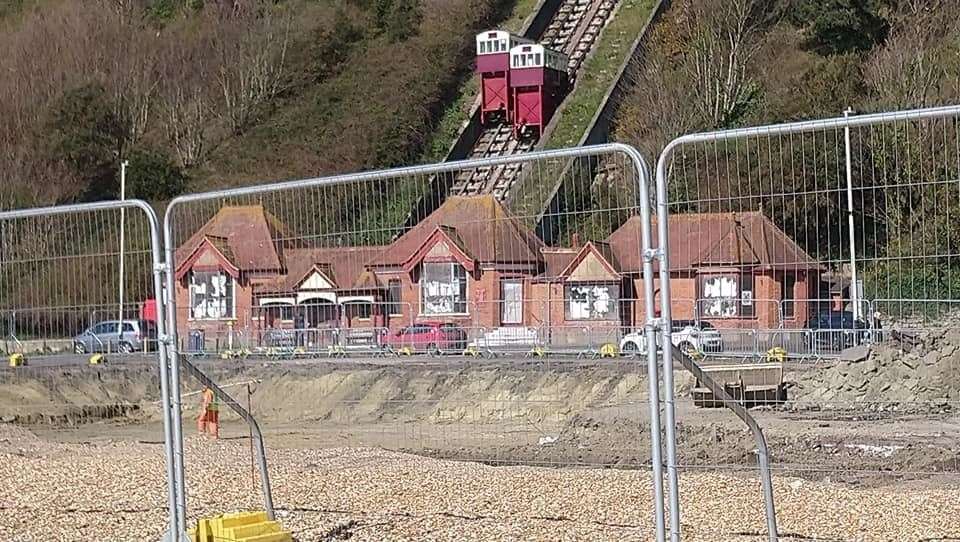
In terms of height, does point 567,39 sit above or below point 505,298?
above

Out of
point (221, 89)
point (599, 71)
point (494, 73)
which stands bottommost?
point (494, 73)

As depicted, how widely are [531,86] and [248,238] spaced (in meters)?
52.6

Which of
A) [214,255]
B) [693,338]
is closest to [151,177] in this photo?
[214,255]

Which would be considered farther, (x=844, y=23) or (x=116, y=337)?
(x=844, y=23)

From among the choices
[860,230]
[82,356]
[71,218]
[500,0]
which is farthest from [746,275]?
[500,0]

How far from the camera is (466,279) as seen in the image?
844cm

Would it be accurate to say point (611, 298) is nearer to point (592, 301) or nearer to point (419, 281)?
point (592, 301)

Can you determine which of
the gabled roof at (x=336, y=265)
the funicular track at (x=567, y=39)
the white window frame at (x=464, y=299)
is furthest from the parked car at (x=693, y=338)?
the funicular track at (x=567, y=39)

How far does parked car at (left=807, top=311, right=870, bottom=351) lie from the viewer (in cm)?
720

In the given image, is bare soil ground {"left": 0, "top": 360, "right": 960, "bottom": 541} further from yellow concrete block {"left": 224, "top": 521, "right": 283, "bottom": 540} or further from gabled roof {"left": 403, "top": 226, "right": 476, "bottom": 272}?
yellow concrete block {"left": 224, "top": 521, "right": 283, "bottom": 540}

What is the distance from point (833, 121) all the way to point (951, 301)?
3.81 feet

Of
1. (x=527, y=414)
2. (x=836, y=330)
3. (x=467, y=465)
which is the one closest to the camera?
(x=836, y=330)

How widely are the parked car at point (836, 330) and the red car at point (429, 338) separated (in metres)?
2.67

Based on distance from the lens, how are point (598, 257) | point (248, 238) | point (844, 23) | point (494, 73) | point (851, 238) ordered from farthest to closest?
1. point (494, 73)
2. point (844, 23)
3. point (248, 238)
4. point (598, 257)
5. point (851, 238)
